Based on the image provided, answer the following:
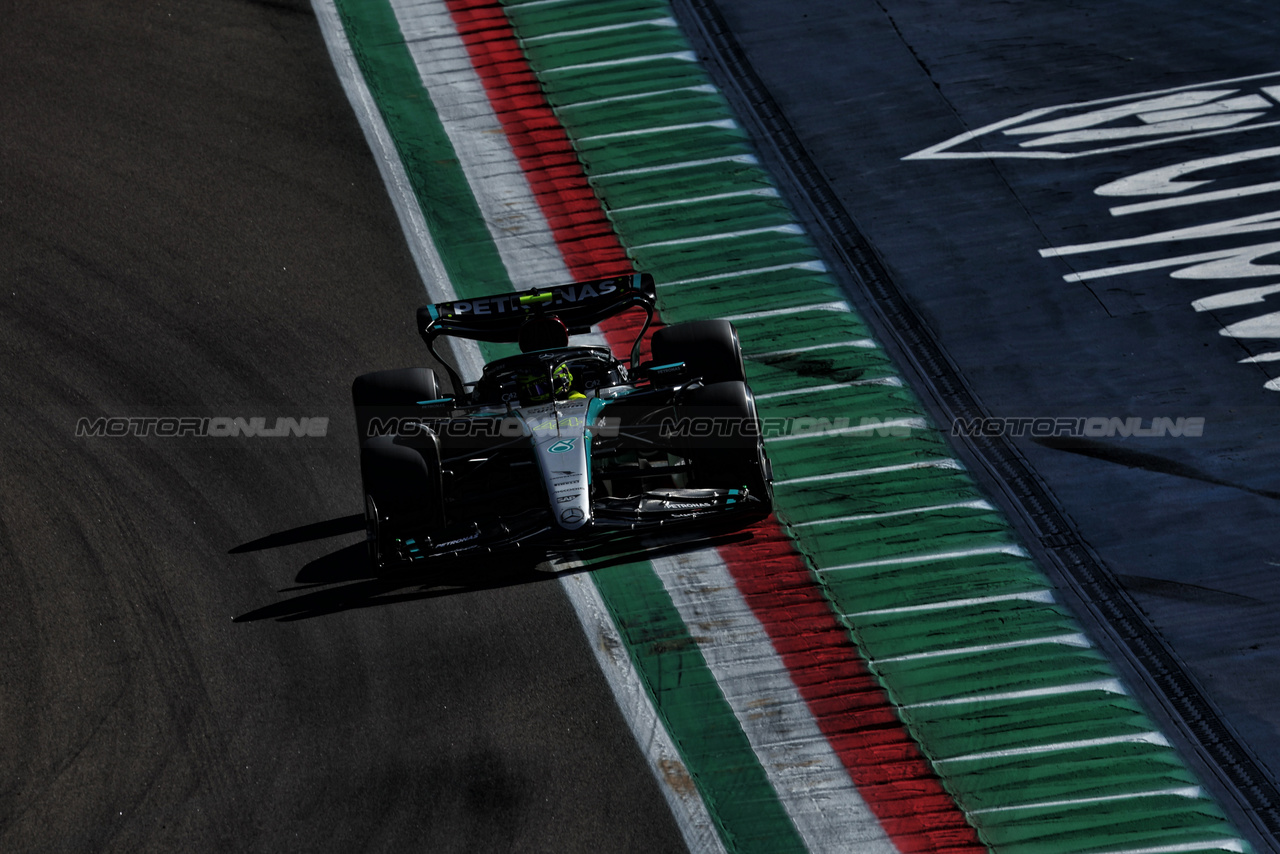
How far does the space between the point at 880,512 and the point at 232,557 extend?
4.79 meters

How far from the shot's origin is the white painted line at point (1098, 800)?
7.10 metres

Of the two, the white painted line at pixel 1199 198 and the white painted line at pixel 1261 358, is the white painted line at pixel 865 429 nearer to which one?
the white painted line at pixel 1261 358

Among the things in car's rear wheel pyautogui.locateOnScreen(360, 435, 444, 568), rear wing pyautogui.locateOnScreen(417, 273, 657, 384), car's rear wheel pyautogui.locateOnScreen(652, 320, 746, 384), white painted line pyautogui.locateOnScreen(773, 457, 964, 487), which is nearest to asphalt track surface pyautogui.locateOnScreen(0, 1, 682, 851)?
car's rear wheel pyautogui.locateOnScreen(360, 435, 444, 568)

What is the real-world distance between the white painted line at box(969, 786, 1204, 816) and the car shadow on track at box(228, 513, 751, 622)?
2.71 m

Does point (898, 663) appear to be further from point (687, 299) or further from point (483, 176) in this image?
point (483, 176)

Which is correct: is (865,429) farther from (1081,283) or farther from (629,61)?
(629,61)

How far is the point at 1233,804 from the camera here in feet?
23.3

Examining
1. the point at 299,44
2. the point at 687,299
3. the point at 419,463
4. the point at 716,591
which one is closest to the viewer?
the point at 419,463

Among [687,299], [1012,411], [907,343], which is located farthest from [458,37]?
[1012,411]

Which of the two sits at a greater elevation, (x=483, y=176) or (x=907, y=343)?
(x=483, y=176)

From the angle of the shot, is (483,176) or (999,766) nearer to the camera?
(999,766)

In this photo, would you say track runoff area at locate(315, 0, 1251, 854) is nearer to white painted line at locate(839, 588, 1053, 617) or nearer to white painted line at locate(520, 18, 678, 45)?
white painted line at locate(839, 588, 1053, 617)

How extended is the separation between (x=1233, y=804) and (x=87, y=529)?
26.2 feet

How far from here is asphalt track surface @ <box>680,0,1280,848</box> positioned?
8312 mm
